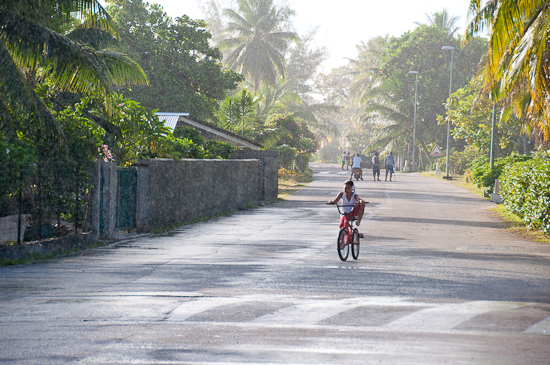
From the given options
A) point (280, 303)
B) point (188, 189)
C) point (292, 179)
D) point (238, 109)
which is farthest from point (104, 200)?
point (292, 179)

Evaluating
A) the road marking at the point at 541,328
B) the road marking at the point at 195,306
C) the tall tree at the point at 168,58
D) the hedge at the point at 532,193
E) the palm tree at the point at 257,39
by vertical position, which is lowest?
the road marking at the point at 195,306

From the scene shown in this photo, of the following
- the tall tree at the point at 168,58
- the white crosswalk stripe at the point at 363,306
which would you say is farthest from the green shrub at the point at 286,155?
the white crosswalk stripe at the point at 363,306

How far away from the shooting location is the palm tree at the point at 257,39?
58.2 m

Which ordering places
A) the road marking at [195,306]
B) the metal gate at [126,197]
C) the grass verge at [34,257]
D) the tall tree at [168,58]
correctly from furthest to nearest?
the tall tree at [168,58] < the metal gate at [126,197] < the grass verge at [34,257] < the road marking at [195,306]

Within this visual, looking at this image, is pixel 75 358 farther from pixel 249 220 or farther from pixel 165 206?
pixel 249 220

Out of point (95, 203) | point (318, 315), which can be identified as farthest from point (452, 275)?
point (95, 203)

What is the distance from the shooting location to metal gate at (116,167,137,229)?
46.1 ft

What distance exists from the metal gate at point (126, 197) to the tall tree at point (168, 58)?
2351 cm

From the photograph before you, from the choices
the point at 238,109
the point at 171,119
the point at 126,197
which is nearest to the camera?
the point at 126,197

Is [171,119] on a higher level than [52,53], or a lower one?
lower

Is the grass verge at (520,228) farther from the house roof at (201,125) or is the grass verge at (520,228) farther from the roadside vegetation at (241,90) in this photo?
the house roof at (201,125)

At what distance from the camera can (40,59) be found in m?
12.9

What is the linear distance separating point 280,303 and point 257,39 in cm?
5350

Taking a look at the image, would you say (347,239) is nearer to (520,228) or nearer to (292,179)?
(520,228)
